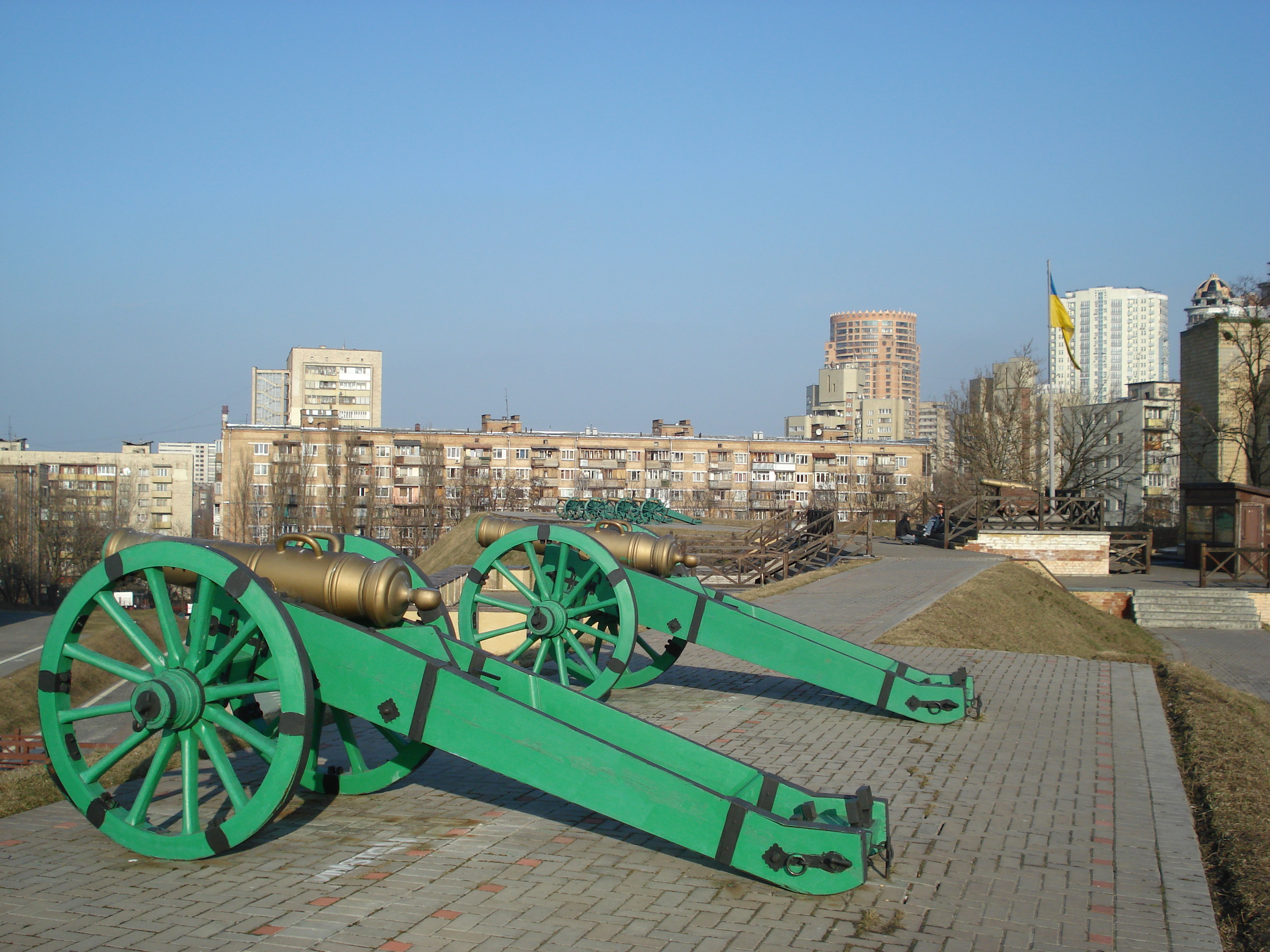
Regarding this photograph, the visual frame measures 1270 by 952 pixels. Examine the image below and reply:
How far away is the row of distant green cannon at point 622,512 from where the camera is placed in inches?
1308

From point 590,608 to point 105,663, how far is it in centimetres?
378

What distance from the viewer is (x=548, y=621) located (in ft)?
26.3

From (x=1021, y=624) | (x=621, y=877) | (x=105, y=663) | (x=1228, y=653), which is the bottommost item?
(x=1228, y=653)

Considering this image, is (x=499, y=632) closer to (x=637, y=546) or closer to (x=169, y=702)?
(x=637, y=546)

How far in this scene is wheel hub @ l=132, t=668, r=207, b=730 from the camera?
462 cm

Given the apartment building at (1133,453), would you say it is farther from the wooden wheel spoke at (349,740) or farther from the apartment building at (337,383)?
the apartment building at (337,383)

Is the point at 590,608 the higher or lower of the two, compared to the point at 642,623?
higher

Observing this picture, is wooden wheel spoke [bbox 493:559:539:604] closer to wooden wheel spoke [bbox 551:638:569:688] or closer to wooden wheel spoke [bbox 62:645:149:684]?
wooden wheel spoke [bbox 551:638:569:688]

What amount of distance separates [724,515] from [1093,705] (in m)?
61.5

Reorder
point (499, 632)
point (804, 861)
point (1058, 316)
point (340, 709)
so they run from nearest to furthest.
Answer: point (804, 861), point (340, 709), point (499, 632), point (1058, 316)

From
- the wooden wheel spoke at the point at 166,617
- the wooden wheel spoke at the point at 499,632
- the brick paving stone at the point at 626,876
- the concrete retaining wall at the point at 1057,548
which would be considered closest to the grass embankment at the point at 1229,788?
the brick paving stone at the point at 626,876

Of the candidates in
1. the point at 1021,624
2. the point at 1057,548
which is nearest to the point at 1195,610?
the point at 1057,548

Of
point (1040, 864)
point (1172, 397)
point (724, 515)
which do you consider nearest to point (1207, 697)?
point (1040, 864)

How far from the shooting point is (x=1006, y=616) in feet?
54.8
